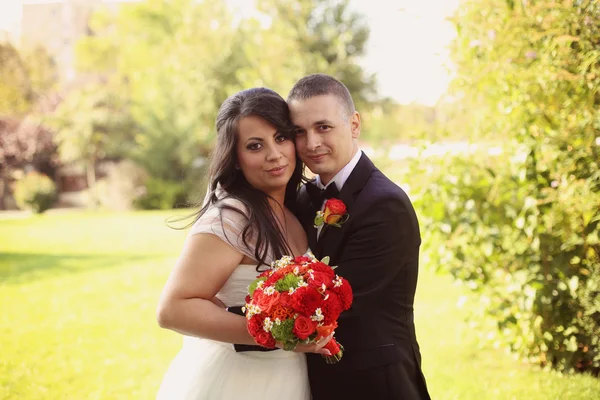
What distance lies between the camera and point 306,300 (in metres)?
2.24

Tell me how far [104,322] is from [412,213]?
6.92 meters

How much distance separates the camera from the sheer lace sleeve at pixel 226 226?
2.64 m

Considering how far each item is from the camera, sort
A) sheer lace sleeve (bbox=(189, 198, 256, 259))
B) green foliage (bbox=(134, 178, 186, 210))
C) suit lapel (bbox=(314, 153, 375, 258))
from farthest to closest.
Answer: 1. green foliage (bbox=(134, 178, 186, 210))
2. suit lapel (bbox=(314, 153, 375, 258))
3. sheer lace sleeve (bbox=(189, 198, 256, 259))

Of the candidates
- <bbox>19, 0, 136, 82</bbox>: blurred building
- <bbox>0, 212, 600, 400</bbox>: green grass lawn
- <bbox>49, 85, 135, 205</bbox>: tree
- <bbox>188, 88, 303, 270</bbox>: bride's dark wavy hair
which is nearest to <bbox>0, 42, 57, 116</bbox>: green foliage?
<bbox>49, 85, 135, 205</bbox>: tree

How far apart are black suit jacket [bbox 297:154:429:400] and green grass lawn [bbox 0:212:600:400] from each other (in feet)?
9.49

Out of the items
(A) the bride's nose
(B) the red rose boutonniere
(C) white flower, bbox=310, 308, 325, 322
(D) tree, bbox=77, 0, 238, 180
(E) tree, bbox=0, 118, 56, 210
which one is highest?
(D) tree, bbox=77, 0, 238, 180

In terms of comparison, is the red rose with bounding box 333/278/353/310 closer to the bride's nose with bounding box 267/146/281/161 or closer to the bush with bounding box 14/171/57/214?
the bride's nose with bounding box 267/146/281/161

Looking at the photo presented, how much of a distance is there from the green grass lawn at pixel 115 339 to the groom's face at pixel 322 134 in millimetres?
3154

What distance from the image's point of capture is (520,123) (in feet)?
16.9

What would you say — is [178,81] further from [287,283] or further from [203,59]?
[287,283]

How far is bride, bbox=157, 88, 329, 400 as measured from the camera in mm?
2531

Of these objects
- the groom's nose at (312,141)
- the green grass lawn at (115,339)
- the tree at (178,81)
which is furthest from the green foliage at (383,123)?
→ the groom's nose at (312,141)

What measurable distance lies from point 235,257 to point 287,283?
1.57 ft

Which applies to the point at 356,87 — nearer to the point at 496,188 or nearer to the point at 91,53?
the point at 496,188
